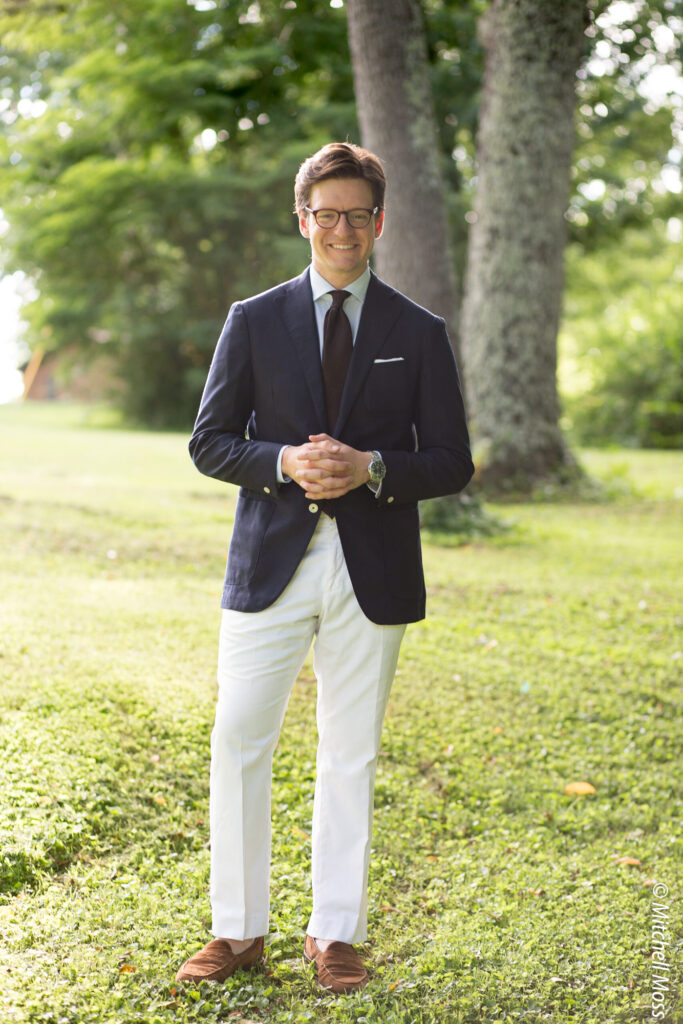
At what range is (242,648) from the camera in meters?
3.10

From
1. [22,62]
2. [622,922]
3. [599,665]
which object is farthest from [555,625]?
[22,62]

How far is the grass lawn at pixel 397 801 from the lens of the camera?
3414mm

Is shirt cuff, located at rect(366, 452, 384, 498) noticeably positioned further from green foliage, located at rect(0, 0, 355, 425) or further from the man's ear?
green foliage, located at rect(0, 0, 355, 425)

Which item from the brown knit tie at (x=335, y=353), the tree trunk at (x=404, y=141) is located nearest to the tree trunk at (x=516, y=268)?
the tree trunk at (x=404, y=141)

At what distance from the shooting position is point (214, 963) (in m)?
3.27

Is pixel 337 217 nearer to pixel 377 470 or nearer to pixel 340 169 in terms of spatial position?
pixel 340 169

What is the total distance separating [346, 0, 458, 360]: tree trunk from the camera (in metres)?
9.65

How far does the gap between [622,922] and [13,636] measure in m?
3.50

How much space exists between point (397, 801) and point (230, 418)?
8.17 feet

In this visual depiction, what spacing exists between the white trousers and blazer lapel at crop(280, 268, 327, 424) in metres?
0.37

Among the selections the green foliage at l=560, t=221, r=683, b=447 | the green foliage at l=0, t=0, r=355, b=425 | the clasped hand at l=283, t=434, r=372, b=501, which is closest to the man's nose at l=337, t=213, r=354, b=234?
the clasped hand at l=283, t=434, r=372, b=501

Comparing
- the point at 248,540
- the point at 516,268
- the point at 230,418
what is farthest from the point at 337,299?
the point at 516,268

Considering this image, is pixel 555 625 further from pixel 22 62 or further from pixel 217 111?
pixel 22 62

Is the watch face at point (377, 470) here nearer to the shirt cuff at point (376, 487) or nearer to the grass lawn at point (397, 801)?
the shirt cuff at point (376, 487)
